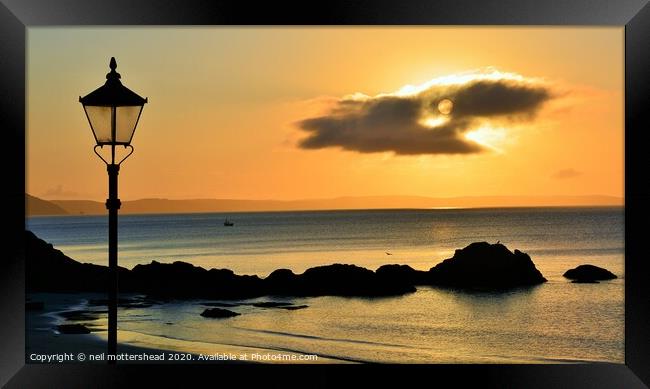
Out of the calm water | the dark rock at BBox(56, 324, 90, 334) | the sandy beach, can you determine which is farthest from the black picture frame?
the dark rock at BBox(56, 324, 90, 334)

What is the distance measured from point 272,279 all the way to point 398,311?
5760 mm

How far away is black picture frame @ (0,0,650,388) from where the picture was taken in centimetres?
653

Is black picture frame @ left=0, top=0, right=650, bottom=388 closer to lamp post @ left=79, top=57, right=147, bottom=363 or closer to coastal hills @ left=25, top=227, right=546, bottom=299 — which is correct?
lamp post @ left=79, top=57, right=147, bottom=363

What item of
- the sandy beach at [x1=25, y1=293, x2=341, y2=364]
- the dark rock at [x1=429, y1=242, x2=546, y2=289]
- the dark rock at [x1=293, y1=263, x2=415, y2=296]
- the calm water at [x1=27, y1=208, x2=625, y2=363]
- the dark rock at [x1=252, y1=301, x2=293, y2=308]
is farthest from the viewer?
the dark rock at [x1=293, y1=263, x2=415, y2=296]

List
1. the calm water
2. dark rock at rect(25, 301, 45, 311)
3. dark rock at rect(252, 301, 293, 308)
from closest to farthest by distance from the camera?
dark rock at rect(25, 301, 45, 311) → the calm water → dark rock at rect(252, 301, 293, 308)

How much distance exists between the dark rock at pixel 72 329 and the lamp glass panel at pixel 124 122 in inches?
724

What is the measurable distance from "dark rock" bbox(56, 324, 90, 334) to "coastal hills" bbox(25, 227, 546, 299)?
4187 mm

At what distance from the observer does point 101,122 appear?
234 inches

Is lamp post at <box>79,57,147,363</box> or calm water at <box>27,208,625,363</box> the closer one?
lamp post at <box>79,57,147,363</box>

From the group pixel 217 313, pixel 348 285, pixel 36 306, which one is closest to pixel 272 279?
pixel 217 313

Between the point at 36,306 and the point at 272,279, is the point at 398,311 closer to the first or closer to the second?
the point at 272,279

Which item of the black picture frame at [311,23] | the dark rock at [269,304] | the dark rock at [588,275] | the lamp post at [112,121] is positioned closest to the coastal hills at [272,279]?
the dark rock at [269,304]

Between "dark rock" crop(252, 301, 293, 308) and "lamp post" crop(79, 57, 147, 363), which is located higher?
"lamp post" crop(79, 57, 147, 363)

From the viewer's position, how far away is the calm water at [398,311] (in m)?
31.2
